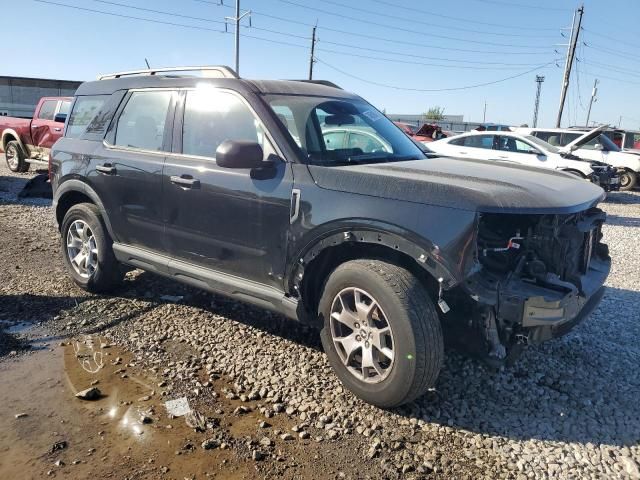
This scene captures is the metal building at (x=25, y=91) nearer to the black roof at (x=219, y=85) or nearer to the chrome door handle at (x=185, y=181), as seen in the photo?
the black roof at (x=219, y=85)

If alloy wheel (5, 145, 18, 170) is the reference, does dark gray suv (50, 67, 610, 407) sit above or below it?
above

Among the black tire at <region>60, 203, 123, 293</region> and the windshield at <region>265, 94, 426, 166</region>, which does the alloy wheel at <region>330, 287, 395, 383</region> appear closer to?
the windshield at <region>265, 94, 426, 166</region>

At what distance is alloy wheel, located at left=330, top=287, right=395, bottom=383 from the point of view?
3.12m

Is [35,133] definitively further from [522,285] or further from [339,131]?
[522,285]

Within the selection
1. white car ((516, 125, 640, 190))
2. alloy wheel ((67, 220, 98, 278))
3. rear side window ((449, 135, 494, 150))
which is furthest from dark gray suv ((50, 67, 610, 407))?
white car ((516, 125, 640, 190))

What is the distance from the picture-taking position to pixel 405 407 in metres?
3.24

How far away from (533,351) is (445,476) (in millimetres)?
1715

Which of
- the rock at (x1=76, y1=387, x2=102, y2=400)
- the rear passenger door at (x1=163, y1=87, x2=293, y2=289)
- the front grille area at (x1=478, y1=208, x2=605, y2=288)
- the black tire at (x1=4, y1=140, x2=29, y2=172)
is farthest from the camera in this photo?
the black tire at (x1=4, y1=140, x2=29, y2=172)

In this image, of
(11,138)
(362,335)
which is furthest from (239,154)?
(11,138)

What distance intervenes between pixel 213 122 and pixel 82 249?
2.14 metres

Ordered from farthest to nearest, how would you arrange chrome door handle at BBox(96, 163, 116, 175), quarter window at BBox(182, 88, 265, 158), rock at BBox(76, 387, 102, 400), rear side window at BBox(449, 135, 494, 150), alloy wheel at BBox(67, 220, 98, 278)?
rear side window at BBox(449, 135, 494, 150)
alloy wheel at BBox(67, 220, 98, 278)
chrome door handle at BBox(96, 163, 116, 175)
quarter window at BBox(182, 88, 265, 158)
rock at BBox(76, 387, 102, 400)

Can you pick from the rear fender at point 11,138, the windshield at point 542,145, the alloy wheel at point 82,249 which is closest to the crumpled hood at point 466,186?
the alloy wheel at point 82,249

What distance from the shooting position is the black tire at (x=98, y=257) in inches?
190

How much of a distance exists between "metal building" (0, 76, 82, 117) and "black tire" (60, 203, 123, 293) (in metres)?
26.9
